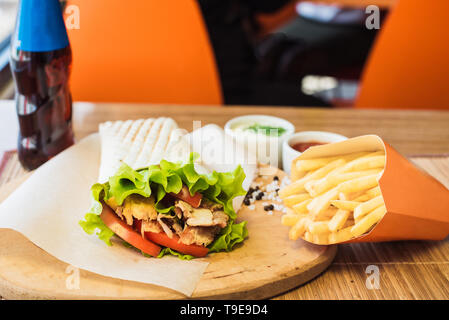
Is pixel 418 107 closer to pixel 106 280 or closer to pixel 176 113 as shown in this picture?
pixel 176 113

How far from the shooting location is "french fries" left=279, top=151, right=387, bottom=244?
1209mm

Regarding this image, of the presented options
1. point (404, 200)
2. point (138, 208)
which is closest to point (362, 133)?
point (404, 200)

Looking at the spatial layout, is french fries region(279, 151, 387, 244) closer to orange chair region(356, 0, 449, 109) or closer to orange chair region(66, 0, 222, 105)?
orange chair region(66, 0, 222, 105)

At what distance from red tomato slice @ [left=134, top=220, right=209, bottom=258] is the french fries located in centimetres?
23

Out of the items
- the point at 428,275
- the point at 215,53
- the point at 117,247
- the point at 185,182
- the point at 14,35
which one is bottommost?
the point at 215,53

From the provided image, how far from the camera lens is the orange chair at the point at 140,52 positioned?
276cm

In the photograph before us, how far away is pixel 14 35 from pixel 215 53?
2.05 metres

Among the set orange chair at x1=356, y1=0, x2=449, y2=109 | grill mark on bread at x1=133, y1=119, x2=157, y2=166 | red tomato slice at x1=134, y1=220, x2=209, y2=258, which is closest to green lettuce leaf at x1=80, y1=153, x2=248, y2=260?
red tomato slice at x1=134, y1=220, x2=209, y2=258

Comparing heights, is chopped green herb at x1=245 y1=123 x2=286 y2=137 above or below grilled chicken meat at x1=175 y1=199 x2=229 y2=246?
below

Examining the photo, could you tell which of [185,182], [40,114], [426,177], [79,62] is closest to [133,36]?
[79,62]

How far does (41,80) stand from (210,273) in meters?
0.91

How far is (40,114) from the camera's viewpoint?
1684mm

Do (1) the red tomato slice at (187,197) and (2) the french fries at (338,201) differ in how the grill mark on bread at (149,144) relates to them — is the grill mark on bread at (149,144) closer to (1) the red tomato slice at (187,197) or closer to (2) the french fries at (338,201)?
(1) the red tomato slice at (187,197)

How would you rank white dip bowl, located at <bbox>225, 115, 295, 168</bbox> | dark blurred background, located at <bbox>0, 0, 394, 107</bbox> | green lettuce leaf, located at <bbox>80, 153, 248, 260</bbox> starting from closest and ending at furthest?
green lettuce leaf, located at <bbox>80, 153, 248, 260</bbox>
white dip bowl, located at <bbox>225, 115, 295, 168</bbox>
dark blurred background, located at <bbox>0, 0, 394, 107</bbox>
